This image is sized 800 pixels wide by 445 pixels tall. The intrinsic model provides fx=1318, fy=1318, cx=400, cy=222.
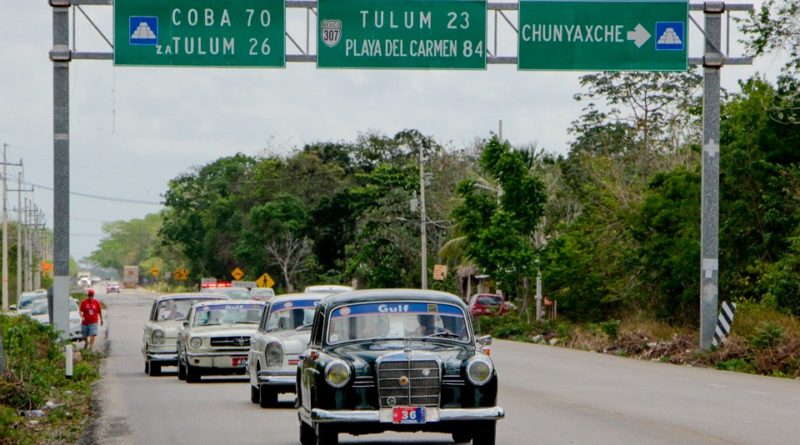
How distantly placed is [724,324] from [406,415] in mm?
19836

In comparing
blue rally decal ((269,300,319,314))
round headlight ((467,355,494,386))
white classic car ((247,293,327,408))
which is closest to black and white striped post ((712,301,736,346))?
white classic car ((247,293,327,408))

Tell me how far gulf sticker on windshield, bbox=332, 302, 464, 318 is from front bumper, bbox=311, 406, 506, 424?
135 centimetres

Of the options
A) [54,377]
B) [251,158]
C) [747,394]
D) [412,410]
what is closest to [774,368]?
[747,394]

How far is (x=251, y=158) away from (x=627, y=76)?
187 feet

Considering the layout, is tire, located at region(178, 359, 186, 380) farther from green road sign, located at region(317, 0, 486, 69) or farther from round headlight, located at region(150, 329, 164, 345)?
green road sign, located at region(317, 0, 486, 69)

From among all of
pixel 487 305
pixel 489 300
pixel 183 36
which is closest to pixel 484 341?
pixel 183 36

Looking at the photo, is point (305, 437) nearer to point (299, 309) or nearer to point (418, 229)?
point (299, 309)

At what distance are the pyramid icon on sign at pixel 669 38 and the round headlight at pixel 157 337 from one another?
12292mm

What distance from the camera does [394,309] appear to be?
1381cm

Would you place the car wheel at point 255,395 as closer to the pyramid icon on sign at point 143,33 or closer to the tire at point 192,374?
the tire at point 192,374

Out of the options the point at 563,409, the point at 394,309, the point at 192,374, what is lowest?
the point at 192,374

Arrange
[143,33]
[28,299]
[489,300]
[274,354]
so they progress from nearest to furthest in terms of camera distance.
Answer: [274,354] → [143,33] → [28,299] → [489,300]

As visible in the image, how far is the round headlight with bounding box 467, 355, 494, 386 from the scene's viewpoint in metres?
12.9

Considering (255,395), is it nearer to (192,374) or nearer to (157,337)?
(192,374)
